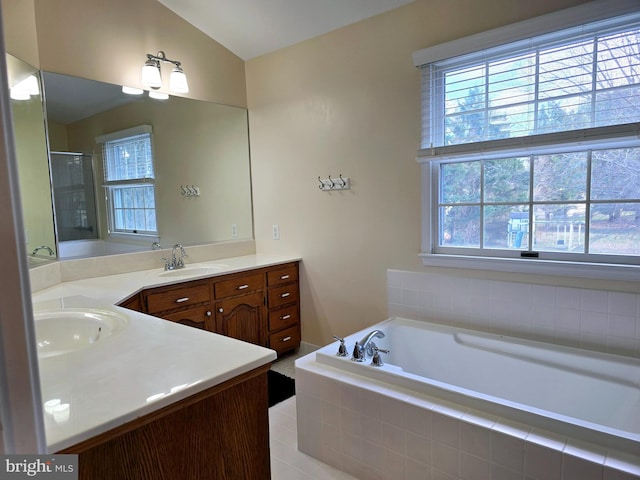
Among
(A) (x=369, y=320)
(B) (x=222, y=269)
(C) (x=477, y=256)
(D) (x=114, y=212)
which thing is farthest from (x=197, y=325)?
(C) (x=477, y=256)

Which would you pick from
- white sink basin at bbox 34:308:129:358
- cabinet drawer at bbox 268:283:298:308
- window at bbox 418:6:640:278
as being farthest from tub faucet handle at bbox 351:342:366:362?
cabinet drawer at bbox 268:283:298:308

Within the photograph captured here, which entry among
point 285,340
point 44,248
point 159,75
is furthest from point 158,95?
point 285,340

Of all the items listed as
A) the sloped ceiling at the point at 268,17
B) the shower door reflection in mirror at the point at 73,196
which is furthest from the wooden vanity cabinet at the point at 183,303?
the sloped ceiling at the point at 268,17

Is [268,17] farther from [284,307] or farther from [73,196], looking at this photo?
[284,307]

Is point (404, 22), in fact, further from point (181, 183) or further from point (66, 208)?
point (66, 208)

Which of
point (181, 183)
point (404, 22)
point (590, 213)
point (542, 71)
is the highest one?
point (404, 22)

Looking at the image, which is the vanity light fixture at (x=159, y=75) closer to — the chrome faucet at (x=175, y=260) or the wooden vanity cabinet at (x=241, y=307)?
the chrome faucet at (x=175, y=260)

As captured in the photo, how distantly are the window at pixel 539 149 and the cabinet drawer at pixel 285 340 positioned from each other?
4.55ft

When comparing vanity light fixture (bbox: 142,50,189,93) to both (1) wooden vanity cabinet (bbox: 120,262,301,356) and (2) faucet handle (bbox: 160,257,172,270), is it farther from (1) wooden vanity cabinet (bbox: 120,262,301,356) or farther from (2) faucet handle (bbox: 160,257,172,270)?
(1) wooden vanity cabinet (bbox: 120,262,301,356)

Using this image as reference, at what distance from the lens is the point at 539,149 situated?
86.0 inches

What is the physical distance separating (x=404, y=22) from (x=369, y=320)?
202 centimetres

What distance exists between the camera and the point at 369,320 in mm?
3020

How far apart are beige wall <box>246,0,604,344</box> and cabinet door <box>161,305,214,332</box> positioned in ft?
2.93

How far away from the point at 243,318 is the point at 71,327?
4.70 ft
